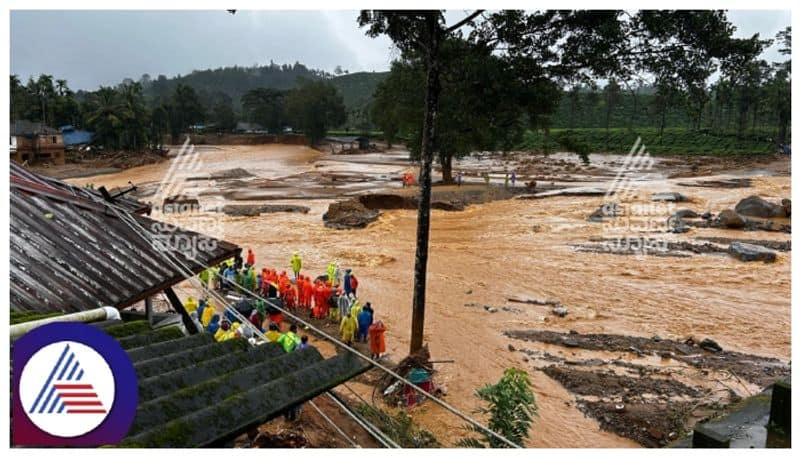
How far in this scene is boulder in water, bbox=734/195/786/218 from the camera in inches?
1139

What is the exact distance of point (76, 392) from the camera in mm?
2473

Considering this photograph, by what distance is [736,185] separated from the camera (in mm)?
42719

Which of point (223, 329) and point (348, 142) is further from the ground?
point (348, 142)

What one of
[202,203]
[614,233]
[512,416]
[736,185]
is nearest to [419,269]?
[512,416]

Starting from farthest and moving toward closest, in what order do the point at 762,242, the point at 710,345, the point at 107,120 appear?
the point at 107,120 → the point at 762,242 → the point at 710,345

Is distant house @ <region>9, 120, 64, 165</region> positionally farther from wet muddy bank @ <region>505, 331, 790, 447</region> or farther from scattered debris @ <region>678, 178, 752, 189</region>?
scattered debris @ <region>678, 178, 752, 189</region>

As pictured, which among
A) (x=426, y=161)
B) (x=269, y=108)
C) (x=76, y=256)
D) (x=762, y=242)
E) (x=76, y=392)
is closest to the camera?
(x=76, y=392)

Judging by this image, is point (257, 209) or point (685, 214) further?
point (257, 209)

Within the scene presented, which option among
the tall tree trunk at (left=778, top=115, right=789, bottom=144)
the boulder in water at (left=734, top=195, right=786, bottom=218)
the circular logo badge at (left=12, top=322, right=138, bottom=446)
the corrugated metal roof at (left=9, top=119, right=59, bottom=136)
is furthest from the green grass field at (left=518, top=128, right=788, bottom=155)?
the circular logo badge at (left=12, top=322, right=138, bottom=446)

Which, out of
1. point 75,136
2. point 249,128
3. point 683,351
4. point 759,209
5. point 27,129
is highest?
point 249,128

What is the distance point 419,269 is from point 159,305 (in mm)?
7926

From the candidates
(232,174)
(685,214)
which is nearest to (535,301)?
(685,214)

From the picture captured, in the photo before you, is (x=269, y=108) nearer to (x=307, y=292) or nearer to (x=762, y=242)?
(x=762, y=242)

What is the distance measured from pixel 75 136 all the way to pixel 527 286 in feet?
195
